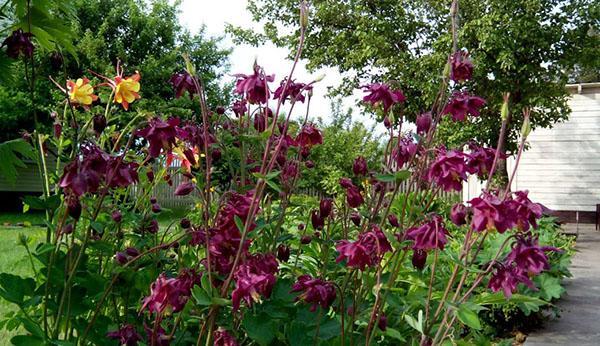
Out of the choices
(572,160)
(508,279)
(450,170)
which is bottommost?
(508,279)

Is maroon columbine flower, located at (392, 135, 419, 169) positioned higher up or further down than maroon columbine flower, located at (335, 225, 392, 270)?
higher up

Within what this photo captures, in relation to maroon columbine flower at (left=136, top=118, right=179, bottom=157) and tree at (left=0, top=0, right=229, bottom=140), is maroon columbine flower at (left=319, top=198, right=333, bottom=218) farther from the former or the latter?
tree at (left=0, top=0, right=229, bottom=140)

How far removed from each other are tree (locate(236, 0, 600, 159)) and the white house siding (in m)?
2.62

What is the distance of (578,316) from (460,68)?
110 inches

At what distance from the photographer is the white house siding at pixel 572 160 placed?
14.5 m

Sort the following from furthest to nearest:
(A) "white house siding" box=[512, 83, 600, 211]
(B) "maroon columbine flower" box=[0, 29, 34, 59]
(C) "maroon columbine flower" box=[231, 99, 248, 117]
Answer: (A) "white house siding" box=[512, 83, 600, 211]
(C) "maroon columbine flower" box=[231, 99, 248, 117]
(B) "maroon columbine flower" box=[0, 29, 34, 59]

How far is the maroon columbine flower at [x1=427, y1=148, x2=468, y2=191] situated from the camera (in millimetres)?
1400

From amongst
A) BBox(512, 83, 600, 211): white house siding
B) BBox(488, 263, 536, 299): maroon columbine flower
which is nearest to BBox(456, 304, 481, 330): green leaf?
BBox(488, 263, 536, 299): maroon columbine flower

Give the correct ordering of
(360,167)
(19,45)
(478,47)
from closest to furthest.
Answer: (19,45) < (360,167) < (478,47)

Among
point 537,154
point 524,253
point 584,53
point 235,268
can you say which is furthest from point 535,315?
point 537,154

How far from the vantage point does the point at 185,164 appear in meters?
2.10

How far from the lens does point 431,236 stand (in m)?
1.43

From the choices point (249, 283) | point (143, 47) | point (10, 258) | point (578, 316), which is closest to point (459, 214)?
point (249, 283)

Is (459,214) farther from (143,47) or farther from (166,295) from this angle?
(143,47)
